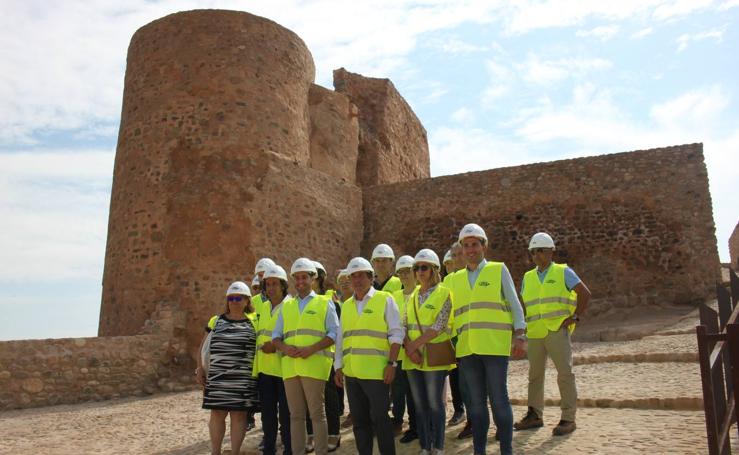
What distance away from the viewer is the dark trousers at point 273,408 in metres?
5.79

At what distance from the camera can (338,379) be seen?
522cm

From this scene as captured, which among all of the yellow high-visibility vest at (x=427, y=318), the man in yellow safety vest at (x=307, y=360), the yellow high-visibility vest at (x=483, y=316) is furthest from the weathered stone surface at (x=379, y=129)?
the yellow high-visibility vest at (x=483, y=316)

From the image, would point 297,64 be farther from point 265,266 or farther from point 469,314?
point 469,314

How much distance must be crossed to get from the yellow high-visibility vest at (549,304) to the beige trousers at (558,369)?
77 mm

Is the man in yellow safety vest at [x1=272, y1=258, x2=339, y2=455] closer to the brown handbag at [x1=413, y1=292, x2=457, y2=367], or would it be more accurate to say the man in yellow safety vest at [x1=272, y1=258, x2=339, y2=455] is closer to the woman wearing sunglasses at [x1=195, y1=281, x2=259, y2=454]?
the woman wearing sunglasses at [x1=195, y1=281, x2=259, y2=454]

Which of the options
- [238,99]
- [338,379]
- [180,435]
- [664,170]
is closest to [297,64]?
[238,99]

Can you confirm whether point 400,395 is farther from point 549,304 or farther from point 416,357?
point 549,304

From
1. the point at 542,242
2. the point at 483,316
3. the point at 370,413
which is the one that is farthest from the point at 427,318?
the point at 542,242

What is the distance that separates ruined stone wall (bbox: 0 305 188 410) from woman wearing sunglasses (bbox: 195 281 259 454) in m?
5.28

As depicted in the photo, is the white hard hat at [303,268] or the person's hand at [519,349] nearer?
the person's hand at [519,349]

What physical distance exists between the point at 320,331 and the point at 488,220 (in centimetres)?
987

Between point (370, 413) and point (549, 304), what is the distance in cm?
190

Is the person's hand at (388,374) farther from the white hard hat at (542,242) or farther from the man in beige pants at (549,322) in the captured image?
the white hard hat at (542,242)

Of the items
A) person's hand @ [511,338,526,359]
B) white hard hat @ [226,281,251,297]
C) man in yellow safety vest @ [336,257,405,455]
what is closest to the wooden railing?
person's hand @ [511,338,526,359]
